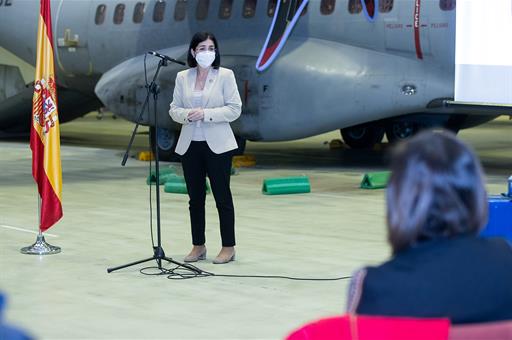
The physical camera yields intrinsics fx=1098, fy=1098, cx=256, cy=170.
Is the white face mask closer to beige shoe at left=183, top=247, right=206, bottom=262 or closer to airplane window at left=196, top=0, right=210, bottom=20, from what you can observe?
beige shoe at left=183, top=247, right=206, bottom=262

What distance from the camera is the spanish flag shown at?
9.09 m

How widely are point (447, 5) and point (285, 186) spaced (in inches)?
137

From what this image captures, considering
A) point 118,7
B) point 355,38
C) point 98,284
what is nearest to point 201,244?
point 98,284

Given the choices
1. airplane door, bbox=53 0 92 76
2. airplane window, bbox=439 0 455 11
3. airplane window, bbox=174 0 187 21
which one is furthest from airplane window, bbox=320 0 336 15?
airplane door, bbox=53 0 92 76

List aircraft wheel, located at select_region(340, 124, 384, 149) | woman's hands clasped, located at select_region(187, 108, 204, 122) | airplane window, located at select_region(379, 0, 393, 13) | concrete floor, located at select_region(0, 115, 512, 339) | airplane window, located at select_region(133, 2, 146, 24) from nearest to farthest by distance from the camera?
1. concrete floor, located at select_region(0, 115, 512, 339)
2. woman's hands clasped, located at select_region(187, 108, 204, 122)
3. airplane window, located at select_region(379, 0, 393, 13)
4. airplane window, located at select_region(133, 2, 146, 24)
5. aircraft wheel, located at select_region(340, 124, 384, 149)

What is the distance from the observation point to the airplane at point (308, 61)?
48.1 feet

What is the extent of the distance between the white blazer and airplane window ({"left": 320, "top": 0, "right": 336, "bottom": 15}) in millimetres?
7321

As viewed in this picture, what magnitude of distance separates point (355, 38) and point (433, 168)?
1285cm

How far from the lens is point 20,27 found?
20.2 metres

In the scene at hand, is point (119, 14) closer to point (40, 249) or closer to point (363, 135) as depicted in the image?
point (363, 135)

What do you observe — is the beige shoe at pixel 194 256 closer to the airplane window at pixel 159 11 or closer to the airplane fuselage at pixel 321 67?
the airplane fuselage at pixel 321 67

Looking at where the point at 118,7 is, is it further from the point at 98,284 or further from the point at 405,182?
the point at 405,182

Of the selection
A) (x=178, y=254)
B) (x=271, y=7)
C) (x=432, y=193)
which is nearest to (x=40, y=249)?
(x=178, y=254)

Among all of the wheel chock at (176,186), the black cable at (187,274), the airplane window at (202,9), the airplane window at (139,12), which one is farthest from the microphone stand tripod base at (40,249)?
the airplane window at (139,12)
